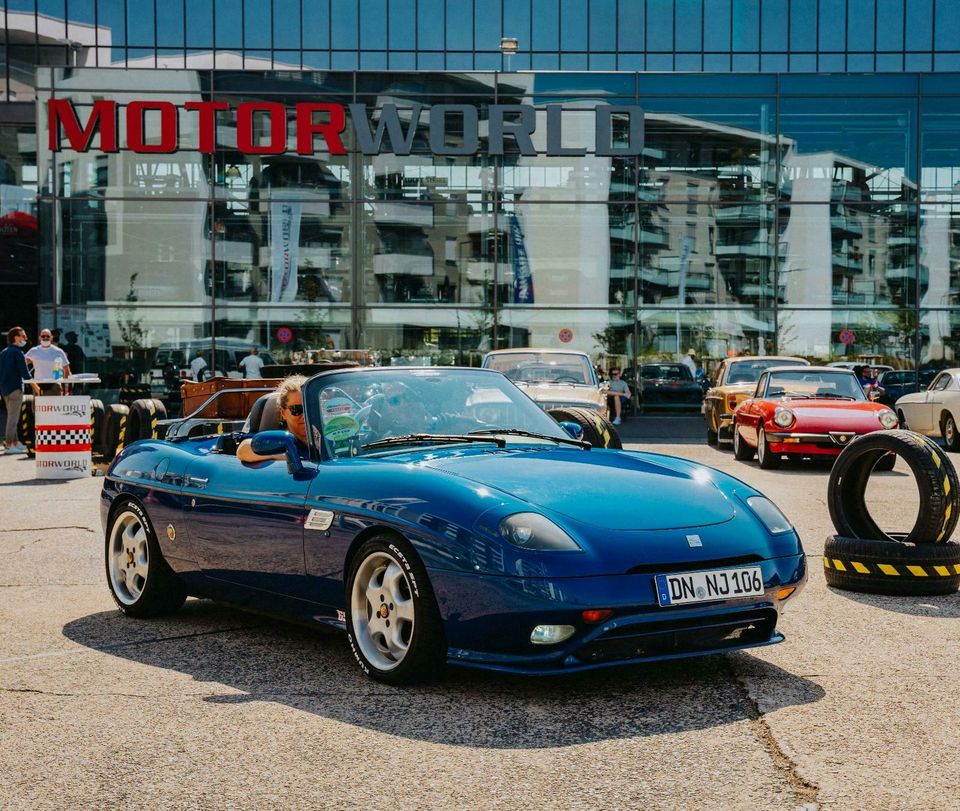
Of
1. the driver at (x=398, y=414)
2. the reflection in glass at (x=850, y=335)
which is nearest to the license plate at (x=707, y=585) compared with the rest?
the driver at (x=398, y=414)

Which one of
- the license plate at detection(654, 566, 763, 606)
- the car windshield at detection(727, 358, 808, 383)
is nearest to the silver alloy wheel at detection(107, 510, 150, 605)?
the license plate at detection(654, 566, 763, 606)

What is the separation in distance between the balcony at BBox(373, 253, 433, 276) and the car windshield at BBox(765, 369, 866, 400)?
15.8 metres

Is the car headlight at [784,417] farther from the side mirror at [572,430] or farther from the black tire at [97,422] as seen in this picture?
the side mirror at [572,430]

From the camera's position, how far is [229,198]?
32531 mm

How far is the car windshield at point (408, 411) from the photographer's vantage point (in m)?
5.94

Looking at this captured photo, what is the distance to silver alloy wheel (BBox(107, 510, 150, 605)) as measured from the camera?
270 inches

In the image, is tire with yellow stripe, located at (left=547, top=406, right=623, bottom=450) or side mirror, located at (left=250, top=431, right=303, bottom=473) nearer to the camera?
side mirror, located at (left=250, top=431, right=303, bottom=473)

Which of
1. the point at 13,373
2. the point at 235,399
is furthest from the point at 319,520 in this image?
the point at 13,373

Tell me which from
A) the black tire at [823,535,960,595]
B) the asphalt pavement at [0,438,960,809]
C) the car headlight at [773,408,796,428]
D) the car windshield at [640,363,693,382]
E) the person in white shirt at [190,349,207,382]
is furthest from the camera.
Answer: the car windshield at [640,363,693,382]

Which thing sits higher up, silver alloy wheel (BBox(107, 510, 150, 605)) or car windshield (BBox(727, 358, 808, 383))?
car windshield (BBox(727, 358, 808, 383))

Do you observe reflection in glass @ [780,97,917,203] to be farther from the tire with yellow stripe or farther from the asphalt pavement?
the asphalt pavement

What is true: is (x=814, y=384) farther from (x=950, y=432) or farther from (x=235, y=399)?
(x=235, y=399)

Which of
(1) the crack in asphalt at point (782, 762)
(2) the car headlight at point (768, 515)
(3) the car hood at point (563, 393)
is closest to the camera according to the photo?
(1) the crack in asphalt at point (782, 762)

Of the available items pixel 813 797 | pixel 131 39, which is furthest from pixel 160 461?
pixel 131 39
